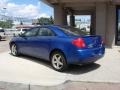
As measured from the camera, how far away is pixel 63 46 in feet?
29.1

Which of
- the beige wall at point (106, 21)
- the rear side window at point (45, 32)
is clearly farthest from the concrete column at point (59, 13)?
the rear side window at point (45, 32)

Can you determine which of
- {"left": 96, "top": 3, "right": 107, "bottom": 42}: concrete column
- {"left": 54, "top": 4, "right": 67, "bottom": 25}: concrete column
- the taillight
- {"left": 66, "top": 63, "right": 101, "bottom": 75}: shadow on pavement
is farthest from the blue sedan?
{"left": 54, "top": 4, "right": 67, "bottom": 25}: concrete column

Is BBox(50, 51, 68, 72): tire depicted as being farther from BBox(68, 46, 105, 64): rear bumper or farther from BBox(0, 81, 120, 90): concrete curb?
BBox(0, 81, 120, 90): concrete curb

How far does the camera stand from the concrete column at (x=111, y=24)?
15031 millimetres

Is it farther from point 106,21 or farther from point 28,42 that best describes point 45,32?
point 106,21

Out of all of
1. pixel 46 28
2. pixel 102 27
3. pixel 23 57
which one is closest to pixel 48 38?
pixel 46 28

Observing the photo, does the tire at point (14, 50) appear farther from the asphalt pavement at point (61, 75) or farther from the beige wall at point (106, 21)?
the beige wall at point (106, 21)

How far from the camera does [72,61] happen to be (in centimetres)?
862

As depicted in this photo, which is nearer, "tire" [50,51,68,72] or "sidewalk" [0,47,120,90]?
"sidewalk" [0,47,120,90]

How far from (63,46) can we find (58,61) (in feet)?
2.06

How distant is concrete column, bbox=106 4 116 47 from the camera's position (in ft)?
49.3

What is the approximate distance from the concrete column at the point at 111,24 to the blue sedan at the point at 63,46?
5.53 metres

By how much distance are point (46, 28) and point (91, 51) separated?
6.96 ft

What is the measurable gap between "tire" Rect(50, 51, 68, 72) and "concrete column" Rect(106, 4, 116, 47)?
641 cm
